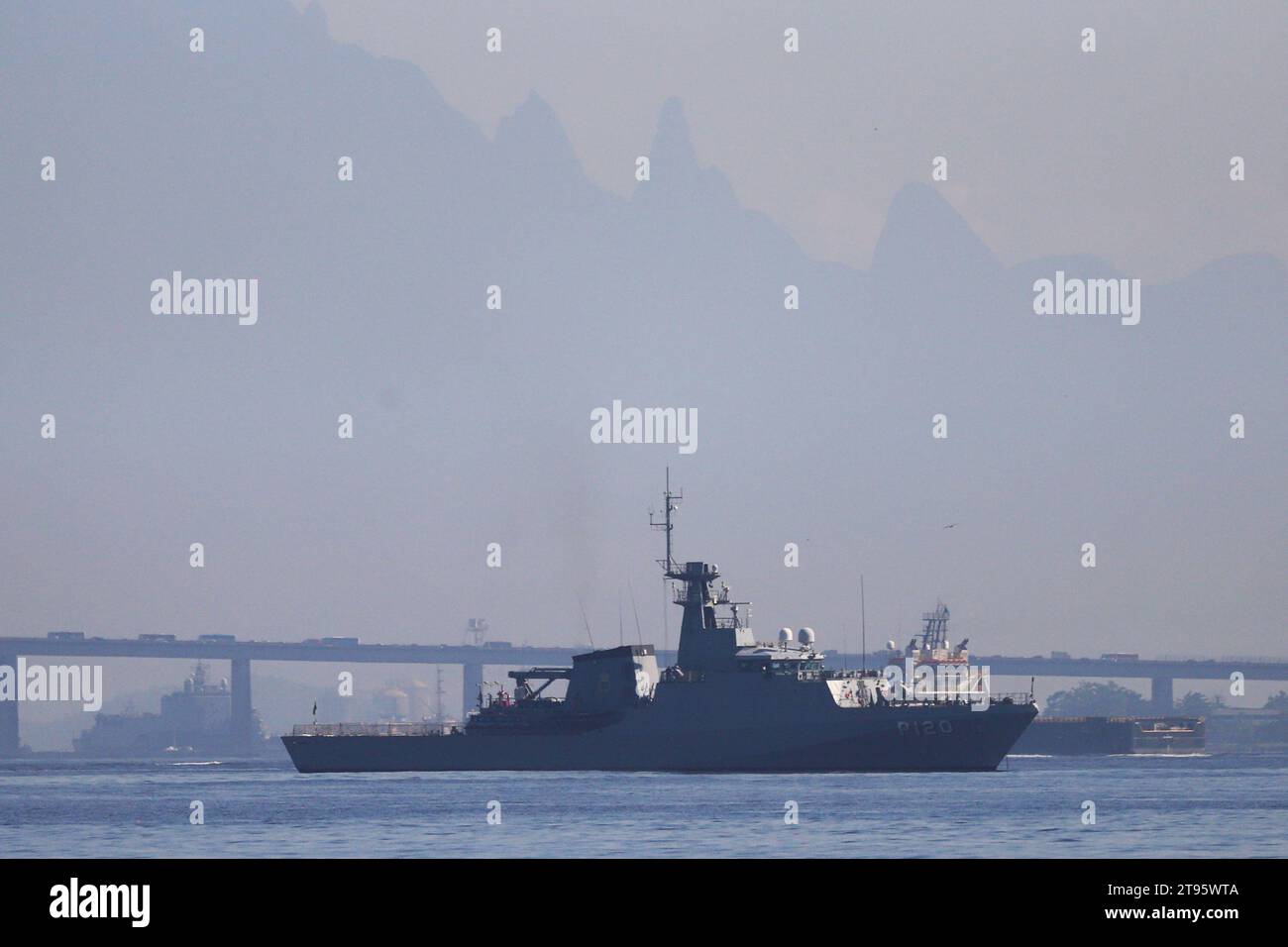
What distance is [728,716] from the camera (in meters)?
66.0

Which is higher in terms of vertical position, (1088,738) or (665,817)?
(665,817)

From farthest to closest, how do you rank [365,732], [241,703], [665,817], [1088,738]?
[241,703] → [1088,738] → [365,732] → [665,817]

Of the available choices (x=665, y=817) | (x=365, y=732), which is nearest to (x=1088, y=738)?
(x=365, y=732)

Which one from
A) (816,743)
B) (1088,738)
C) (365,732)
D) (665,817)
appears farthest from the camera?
(1088,738)

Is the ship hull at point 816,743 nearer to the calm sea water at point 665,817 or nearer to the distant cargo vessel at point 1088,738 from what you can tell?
the calm sea water at point 665,817

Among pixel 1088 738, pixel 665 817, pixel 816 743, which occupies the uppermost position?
pixel 816 743

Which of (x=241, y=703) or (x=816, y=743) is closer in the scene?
(x=816, y=743)

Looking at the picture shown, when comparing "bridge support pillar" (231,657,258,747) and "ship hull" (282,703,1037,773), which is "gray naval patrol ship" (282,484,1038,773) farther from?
"bridge support pillar" (231,657,258,747)

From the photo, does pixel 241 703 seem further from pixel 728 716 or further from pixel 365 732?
pixel 728 716

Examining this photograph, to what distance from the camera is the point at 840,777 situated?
63.2m

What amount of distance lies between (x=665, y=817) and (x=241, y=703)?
4716 inches

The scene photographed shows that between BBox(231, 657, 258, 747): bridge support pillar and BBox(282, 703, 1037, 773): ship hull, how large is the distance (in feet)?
284
